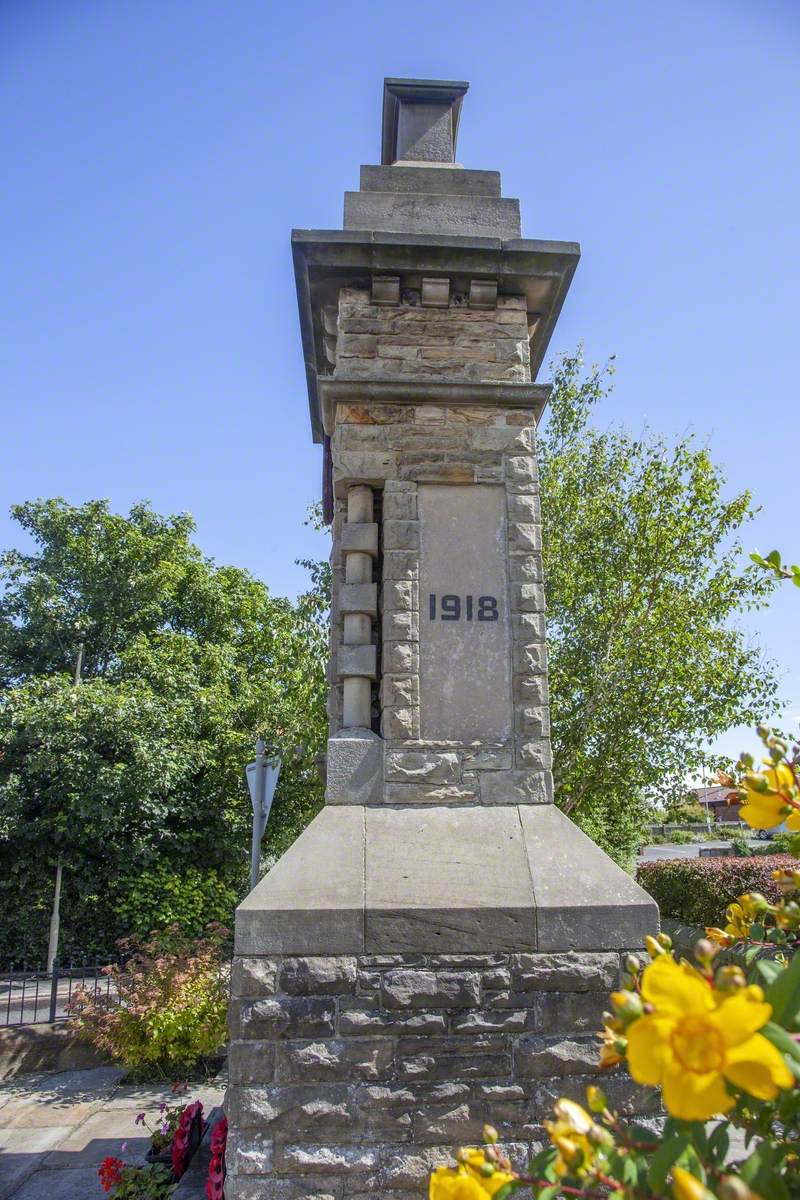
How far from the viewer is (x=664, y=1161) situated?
4.13 ft

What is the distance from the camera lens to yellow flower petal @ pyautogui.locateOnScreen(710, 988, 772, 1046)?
1.13 m

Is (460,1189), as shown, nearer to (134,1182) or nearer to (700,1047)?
(700,1047)

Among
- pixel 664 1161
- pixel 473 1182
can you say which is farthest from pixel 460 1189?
pixel 664 1161

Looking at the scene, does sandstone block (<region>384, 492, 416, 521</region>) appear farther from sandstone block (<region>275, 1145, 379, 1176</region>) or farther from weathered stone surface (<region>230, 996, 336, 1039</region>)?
sandstone block (<region>275, 1145, 379, 1176</region>)

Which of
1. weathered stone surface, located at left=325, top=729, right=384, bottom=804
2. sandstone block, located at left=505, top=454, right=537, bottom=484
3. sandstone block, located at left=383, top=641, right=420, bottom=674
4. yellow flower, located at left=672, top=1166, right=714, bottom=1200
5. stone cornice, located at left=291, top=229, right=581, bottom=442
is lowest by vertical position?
yellow flower, located at left=672, top=1166, right=714, bottom=1200

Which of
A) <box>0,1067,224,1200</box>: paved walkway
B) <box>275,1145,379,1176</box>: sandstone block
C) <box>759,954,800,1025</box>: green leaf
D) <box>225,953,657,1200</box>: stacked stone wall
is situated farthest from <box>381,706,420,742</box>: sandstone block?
<box>0,1067,224,1200</box>: paved walkway

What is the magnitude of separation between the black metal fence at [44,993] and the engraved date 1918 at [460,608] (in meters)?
5.06

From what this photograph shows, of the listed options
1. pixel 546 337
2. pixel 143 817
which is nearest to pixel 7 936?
pixel 143 817

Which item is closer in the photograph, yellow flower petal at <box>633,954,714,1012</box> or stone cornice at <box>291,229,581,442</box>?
yellow flower petal at <box>633,954,714,1012</box>

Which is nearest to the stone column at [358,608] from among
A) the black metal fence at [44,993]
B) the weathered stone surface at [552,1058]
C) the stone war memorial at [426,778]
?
the stone war memorial at [426,778]

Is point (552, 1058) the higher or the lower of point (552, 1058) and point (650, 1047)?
the lower

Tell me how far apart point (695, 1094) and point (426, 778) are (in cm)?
316

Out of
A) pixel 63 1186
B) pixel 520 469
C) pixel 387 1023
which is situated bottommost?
pixel 63 1186

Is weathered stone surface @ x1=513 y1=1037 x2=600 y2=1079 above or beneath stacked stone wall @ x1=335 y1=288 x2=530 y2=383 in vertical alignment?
beneath
